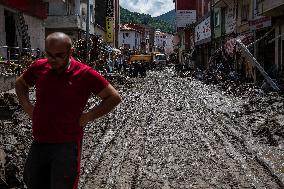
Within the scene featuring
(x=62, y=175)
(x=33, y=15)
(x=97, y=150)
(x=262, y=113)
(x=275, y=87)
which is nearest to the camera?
(x=62, y=175)

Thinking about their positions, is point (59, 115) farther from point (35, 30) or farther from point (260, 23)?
point (35, 30)

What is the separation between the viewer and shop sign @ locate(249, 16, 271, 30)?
25183 millimetres

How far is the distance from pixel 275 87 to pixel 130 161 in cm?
1268

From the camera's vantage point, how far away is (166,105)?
17.0 meters

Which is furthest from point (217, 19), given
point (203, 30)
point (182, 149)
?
point (182, 149)

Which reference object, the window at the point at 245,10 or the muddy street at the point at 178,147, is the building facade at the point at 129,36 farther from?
the muddy street at the point at 178,147

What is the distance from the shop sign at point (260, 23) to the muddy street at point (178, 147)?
33.8 feet

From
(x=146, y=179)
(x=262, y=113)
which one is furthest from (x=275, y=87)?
(x=146, y=179)

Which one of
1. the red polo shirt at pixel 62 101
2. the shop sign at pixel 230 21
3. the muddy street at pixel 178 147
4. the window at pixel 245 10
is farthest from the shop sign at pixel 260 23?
the red polo shirt at pixel 62 101

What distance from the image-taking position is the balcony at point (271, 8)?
70.4ft

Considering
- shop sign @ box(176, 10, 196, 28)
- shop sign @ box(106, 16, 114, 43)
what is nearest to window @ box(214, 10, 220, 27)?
shop sign @ box(106, 16, 114, 43)

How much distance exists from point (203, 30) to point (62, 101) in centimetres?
4703

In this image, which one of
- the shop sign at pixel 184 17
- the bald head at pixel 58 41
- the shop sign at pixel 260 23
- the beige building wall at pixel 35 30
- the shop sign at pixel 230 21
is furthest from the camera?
the shop sign at pixel 184 17

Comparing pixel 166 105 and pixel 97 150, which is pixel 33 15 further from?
pixel 97 150
